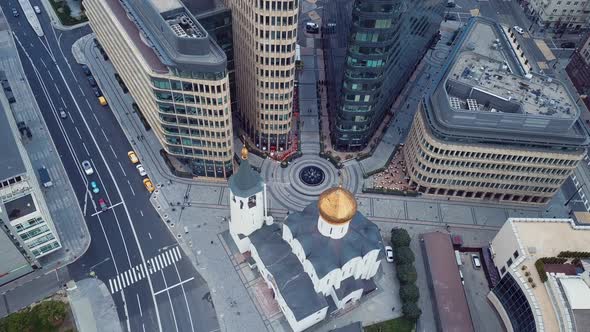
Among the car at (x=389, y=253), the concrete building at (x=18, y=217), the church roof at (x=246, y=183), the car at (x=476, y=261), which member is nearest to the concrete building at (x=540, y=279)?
the car at (x=476, y=261)

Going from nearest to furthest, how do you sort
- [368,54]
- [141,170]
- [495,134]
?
1. [368,54]
2. [495,134]
3. [141,170]

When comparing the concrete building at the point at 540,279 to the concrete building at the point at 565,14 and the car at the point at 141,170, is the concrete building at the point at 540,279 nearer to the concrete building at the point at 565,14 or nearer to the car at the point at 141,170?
the car at the point at 141,170

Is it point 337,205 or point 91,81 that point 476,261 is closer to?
point 337,205

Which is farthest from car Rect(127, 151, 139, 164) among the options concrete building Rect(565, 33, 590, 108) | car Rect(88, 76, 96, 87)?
concrete building Rect(565, 33, 590, 108)

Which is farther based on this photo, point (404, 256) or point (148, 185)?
point (148, 185)

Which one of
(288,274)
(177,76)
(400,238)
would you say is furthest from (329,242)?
(177,76)

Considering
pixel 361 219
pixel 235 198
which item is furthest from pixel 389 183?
pixel 235 198

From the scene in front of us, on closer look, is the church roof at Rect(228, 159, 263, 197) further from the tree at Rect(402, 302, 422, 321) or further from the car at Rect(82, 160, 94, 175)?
the car at Rect(82, 160, 94, 175)
